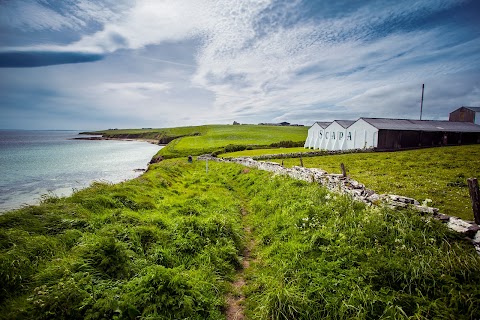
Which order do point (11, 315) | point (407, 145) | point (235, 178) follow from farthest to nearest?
point (407, 145)
point (235, 178)
point (11, 315)

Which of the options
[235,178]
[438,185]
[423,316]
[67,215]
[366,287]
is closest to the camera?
[423,316]

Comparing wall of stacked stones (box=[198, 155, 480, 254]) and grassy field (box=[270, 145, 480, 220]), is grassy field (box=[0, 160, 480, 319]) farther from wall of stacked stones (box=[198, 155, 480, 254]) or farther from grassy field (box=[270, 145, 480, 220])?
grassy field (box=[270, 145, 480, 220])

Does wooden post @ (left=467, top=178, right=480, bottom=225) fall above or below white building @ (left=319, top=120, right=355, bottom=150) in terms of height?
below

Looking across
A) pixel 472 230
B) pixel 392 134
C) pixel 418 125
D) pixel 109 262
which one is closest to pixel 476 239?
pixel 472 230

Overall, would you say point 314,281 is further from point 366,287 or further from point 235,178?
point 235,178

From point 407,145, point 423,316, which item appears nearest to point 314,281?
point 423,316

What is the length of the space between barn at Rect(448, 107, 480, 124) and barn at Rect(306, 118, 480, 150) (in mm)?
13102

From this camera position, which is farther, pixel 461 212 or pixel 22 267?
pixel 461 212

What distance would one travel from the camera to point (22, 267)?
4750mm

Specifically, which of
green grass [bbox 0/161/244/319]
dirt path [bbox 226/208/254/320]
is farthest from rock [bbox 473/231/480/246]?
green grass [bbox 0/161/244/319]

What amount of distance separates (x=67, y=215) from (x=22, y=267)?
2843mm

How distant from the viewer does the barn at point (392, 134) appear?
4175cm

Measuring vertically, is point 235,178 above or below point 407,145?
below

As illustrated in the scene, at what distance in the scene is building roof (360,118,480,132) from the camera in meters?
43.0
